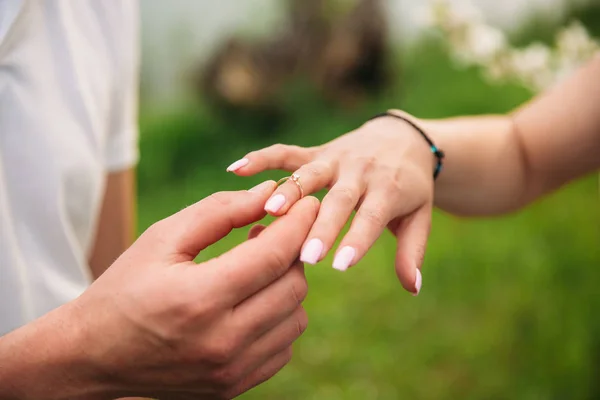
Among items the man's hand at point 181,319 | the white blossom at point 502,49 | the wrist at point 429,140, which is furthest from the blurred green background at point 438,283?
the man's hand at point 181,319

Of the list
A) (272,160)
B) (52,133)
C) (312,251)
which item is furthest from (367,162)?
(52,133)

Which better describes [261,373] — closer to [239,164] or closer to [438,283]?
[239,164]

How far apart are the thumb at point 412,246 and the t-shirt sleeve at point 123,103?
1.70 ft

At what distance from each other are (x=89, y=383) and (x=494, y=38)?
129cm

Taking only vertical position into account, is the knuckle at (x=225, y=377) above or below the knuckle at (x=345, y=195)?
below

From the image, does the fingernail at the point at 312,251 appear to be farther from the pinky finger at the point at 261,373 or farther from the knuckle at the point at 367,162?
the knuckle at the point at 367,162

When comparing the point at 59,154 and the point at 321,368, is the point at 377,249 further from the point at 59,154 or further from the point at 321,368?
the point at 59,154

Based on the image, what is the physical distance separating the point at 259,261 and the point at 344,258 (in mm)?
138

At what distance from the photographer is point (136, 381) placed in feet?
2.15

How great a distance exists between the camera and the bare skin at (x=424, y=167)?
81 cm

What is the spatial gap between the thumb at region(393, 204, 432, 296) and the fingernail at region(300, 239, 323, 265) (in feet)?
0.59

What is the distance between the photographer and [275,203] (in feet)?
2.53

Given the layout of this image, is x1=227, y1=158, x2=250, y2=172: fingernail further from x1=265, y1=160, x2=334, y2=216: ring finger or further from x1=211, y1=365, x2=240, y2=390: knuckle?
x1=211, y1=365, x2=240, y2=390: knuckle

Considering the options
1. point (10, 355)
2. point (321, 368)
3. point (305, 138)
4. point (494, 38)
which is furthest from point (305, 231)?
point (305, 138)
